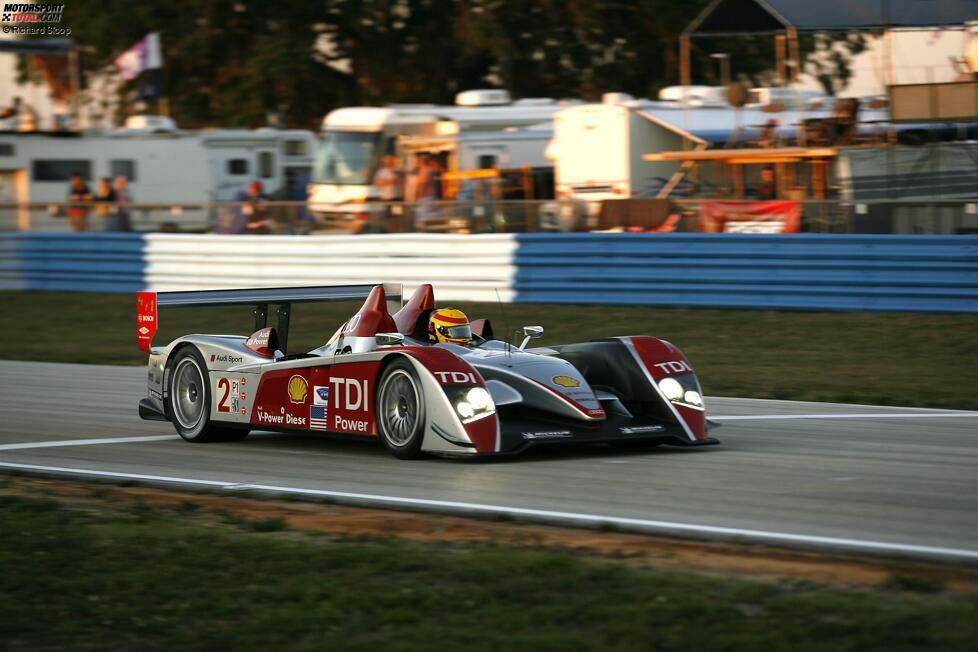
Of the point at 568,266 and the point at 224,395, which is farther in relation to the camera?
the point at 568,266

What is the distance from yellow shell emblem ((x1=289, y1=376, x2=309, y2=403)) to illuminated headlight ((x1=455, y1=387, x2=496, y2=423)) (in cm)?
149

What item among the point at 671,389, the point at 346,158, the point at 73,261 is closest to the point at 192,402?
the point at 671,389

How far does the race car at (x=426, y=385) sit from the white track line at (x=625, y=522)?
1.06 meters

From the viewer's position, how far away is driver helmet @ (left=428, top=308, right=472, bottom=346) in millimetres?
9758

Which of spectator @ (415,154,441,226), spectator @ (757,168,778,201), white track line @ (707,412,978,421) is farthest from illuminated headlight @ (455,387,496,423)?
spectator @ (415,154,441,226)

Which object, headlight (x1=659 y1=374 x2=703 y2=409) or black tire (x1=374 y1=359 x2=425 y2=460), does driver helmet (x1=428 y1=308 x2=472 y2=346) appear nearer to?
black tire (x1=374 y1=359 x2=425 y2=460)

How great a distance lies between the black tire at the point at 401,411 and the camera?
888 cm

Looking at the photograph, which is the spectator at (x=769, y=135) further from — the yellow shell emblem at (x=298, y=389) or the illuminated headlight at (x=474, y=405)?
the illuminated headlight at (x=474, y=405)

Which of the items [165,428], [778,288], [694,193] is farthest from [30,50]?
[165,428]

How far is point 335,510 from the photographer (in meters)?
7.56

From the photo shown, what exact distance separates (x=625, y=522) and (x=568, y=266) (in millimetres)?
12191

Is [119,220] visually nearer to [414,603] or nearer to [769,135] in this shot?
[769,135]

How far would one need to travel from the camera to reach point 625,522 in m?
6.82

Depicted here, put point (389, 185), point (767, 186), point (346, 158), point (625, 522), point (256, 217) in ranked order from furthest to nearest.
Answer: point (346, 158) < point (389, 185) < point (256, 217) < point (767, 186) < point (625, 522)
